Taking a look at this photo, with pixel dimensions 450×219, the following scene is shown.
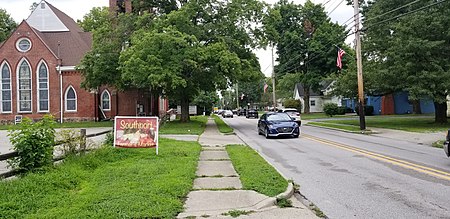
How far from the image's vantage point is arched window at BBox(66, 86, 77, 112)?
46000mm

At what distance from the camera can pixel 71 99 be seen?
46125 mm

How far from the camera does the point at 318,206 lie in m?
6.75

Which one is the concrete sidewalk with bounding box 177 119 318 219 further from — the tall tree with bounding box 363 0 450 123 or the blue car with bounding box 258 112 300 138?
the tall tree with bounding box 363 0 450 123

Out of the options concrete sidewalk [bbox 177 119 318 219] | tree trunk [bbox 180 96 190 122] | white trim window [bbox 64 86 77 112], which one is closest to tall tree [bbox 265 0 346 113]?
tree trunk [bbox 180 96 190 122]

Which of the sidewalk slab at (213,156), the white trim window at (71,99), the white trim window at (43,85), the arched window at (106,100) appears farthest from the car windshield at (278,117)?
the white trim window at (43,85)

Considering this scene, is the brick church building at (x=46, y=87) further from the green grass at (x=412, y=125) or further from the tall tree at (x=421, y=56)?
the tall tree at (x=421, y=56)

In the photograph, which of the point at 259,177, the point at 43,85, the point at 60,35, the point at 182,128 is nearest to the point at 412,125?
the point at 182,128

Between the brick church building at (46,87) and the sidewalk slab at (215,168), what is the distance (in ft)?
114

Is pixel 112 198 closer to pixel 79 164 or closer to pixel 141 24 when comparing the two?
pixel 79 164

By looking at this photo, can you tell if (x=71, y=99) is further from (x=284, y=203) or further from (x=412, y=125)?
(x=284, y=203)

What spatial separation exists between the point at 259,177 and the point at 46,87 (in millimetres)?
42897

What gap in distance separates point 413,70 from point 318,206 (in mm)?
21589

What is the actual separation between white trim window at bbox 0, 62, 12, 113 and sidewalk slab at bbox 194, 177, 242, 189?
44350 mm

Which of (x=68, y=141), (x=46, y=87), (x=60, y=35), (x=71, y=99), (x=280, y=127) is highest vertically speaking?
(x=60, y=35)
